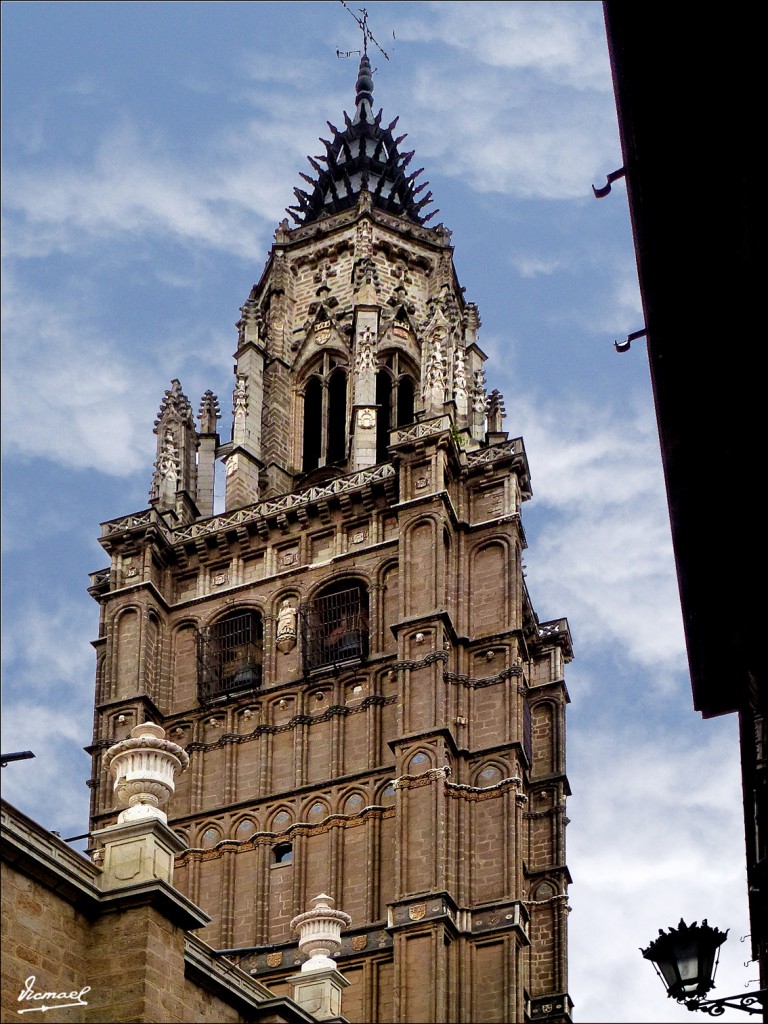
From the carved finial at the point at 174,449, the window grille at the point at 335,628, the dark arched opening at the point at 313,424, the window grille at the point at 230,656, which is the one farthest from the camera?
the dark arched opening at the point at 313,424

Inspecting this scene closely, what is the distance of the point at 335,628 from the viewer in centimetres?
5738

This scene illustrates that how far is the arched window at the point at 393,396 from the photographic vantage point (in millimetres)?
65000

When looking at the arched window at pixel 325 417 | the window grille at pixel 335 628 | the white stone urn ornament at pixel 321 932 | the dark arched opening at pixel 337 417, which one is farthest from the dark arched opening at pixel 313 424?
the white stone urn ornament at pixel 321 932

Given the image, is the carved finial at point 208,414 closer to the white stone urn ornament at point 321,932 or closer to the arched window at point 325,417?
the arched window at point 325,417

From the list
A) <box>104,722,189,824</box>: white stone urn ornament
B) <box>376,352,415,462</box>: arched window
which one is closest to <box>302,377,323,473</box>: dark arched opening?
<box>376,352,415,462</box>: arched window

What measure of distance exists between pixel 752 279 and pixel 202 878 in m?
38.5

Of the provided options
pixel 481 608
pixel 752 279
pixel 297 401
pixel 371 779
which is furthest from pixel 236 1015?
pixel 297 401

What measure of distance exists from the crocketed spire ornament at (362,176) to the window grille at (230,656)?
19579 millimetres

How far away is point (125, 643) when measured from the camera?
58.5 meters

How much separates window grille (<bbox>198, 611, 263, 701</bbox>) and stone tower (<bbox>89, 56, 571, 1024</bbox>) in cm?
7

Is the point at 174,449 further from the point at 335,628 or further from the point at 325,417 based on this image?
the point at 335,628

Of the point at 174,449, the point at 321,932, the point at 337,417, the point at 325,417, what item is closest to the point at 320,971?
the point at 321,932

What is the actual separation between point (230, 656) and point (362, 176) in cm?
2371

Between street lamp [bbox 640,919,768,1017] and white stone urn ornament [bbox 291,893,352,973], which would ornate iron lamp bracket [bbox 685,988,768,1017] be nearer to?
street lamp [bbox 640,919,768,1017]
